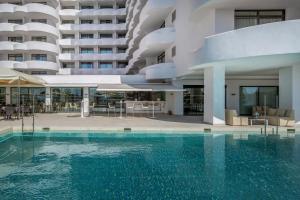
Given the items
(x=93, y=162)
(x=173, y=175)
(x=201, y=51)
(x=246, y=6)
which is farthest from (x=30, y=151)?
(x=246, y=6)

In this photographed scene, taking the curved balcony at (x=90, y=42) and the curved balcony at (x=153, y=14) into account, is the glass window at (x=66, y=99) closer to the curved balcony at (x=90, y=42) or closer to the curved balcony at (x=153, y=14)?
the curved balcony at (x=153, y=14)

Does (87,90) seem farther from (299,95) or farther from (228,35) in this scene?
(299,95)

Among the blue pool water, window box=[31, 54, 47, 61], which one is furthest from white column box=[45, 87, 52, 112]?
the blue pool water

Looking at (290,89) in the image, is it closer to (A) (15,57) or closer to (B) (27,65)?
(B) (27,65)

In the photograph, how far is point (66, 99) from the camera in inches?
1454

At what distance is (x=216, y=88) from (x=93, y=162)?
11980mm

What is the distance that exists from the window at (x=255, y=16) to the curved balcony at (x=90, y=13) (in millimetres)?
40481

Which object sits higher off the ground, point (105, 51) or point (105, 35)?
point (105, 35)

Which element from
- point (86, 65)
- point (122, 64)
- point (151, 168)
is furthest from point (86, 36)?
point (151, 168)

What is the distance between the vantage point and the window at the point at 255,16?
830 inches

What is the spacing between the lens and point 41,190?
8.13 meters

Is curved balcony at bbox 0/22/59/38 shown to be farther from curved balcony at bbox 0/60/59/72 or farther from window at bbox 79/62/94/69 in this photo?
window at bbox 79/62/94/69

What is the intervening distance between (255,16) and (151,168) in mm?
16231

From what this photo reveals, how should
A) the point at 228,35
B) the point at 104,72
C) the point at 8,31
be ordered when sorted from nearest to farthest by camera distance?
the point at 228,35 → the point at 8,31 → the point at 104,72
